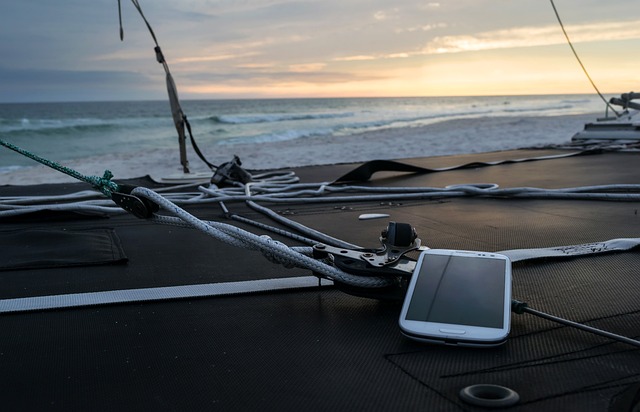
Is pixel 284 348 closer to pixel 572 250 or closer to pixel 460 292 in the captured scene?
pixel 460 292

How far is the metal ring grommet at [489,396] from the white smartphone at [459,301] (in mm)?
136

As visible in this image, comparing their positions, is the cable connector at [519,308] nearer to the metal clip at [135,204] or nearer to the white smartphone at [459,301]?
the white smartphone at [459,301]

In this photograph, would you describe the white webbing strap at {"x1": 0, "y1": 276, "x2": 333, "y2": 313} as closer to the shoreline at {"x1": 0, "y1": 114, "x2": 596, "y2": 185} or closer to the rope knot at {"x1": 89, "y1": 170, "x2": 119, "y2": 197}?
the rope knot at {"x1": 89, "y1": 170, "x2": 119, "y2": 197}

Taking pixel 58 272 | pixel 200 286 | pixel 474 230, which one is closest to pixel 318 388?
pixel 200 286

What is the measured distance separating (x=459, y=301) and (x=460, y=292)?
3 cm

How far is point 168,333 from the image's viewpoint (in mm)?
1216

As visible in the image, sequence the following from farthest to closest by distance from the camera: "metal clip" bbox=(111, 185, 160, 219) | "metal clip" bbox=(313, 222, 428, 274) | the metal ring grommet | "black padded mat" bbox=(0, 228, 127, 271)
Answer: "black padded mat" bbox=(0, 228, 127, 271), "metal clip" bbox=(111, 185, 160, 219), "metal clip" bbox=(313, 222, 428, 274), the metal ring grommet

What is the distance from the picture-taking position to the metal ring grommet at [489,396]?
0.88 meters

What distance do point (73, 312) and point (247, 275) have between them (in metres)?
0.47

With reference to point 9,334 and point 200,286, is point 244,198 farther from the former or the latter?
point 9,334

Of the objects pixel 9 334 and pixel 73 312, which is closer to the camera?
pixel 9 334

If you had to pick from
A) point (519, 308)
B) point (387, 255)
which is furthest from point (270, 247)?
point (519, 308)

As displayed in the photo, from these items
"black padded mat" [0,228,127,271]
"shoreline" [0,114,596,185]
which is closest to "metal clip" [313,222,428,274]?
"black padded mat" [0,228,127,271]

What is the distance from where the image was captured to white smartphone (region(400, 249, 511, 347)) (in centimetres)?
107
